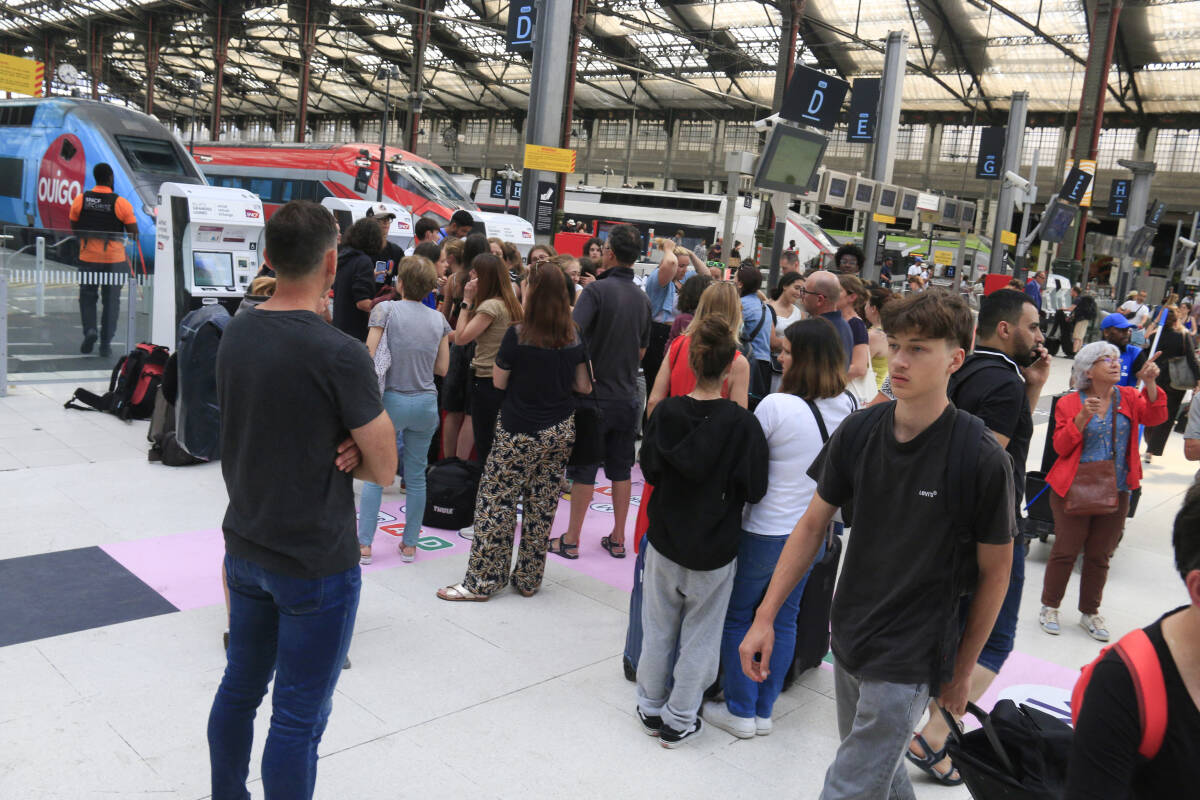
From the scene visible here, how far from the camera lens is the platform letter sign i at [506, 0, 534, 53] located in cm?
1437

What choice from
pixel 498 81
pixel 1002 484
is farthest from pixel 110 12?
pixel 1002 484

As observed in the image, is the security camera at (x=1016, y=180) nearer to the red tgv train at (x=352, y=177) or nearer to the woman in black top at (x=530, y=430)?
the red tgv train at (x=352, y=177)

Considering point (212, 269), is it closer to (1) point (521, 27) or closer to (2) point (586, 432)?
(2) point (586, 432)

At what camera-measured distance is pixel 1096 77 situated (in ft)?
93.4

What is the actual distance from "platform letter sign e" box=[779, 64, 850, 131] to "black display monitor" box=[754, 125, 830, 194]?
29 cm

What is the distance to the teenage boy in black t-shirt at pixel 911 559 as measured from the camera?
7.47ft

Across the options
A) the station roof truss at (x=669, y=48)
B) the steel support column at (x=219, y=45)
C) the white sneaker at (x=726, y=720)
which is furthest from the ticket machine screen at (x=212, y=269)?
the steel support column at (x=219, y=45)

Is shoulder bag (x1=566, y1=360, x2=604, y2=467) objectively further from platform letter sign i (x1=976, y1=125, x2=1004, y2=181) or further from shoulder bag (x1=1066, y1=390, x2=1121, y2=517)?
platform letter sign i (x1=976, y1=125, x2=1004, y2=181)

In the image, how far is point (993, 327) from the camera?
341 cm

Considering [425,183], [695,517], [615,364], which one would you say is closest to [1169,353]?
[615,364]

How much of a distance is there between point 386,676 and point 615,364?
238cm

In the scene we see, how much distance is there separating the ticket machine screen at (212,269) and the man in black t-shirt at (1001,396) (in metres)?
7.40

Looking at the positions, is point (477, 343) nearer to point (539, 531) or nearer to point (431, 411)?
point (431, 411)

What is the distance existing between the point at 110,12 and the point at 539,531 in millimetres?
46023
